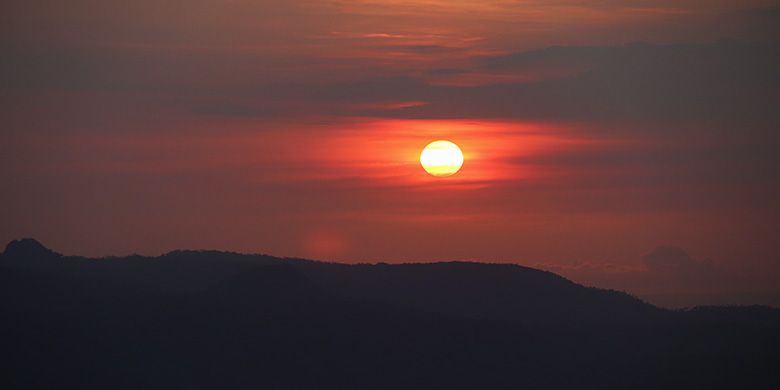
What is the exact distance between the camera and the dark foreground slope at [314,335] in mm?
109250

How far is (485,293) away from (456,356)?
23.0 meters

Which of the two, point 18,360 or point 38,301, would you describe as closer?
point 18,360

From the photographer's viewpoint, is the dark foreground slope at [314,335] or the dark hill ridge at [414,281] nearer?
the dark foreground slope at [314,335]

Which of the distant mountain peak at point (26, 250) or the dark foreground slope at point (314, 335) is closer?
the dark foreground slope at point (314, 335)

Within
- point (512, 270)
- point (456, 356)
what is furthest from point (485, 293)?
point (456, 356)

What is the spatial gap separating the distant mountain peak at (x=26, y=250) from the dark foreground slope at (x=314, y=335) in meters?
0.17

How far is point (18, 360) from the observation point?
104 meters

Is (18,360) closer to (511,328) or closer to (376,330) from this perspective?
(376,330)

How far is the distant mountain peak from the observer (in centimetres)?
13262

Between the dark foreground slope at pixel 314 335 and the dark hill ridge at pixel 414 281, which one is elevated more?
the dark hill ridge at pixel 414 281

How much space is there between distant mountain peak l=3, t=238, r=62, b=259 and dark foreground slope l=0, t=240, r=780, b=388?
0.56 ft

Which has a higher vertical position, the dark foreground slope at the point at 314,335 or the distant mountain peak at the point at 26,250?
the distant mountain peak at the point at 26,250

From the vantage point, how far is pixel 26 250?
133875 mm

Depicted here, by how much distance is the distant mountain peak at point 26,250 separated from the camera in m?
133
